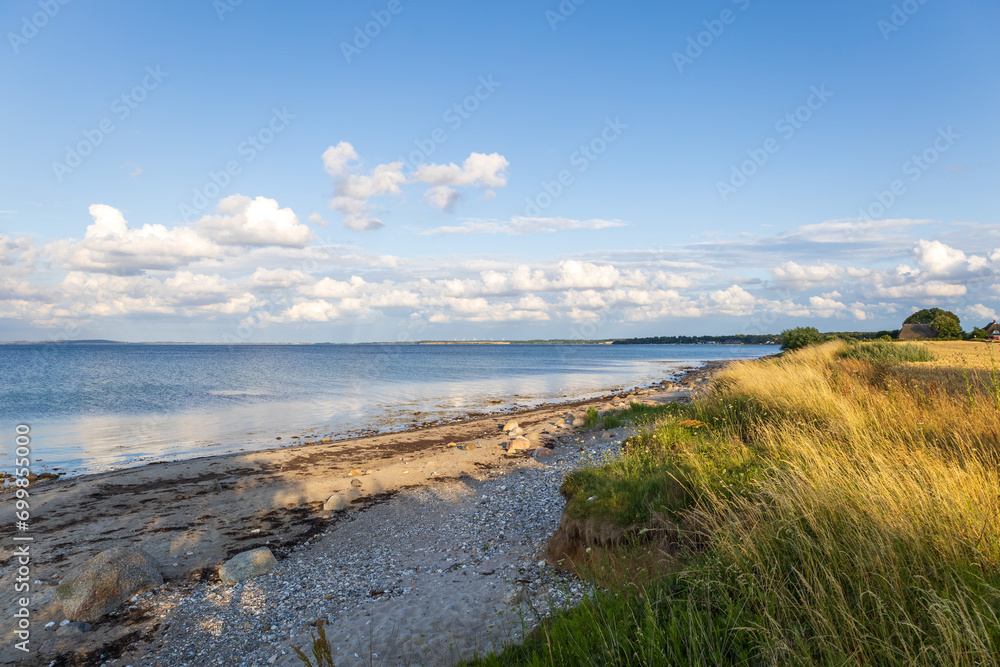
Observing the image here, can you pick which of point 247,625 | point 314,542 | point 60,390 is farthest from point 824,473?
point 60,390

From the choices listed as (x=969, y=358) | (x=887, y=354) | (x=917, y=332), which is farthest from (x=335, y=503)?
(x=917, y=332)

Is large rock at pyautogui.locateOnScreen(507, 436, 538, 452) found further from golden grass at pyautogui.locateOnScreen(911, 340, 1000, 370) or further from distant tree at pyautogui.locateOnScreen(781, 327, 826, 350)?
distant tree at pyautogui.locateOnScreen(781, 327, 826, 350)

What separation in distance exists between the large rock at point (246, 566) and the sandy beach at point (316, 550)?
0.20 meters

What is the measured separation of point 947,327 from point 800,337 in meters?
29.2

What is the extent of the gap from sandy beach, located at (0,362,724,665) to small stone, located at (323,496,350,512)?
229mm

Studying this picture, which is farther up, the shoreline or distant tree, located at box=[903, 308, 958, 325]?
distant tree, located at box=[903, 308, 958, 325]

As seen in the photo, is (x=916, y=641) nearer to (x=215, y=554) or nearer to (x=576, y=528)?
(x=576, y=528)

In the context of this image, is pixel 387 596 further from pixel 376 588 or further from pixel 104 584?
pixel 104 584

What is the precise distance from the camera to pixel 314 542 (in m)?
10.1

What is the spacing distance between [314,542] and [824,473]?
29.8 feet

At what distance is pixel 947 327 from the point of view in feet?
187

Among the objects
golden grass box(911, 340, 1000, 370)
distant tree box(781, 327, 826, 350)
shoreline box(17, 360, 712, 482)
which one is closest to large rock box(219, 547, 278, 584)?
shoreline box(17, 360, 712, 482)

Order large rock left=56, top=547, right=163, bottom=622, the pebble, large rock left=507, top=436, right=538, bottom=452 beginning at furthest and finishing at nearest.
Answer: large rock left=507, top=436, right=538, bottom=452
large rock left=56, top=547, right=163, bottom=622
the pebble

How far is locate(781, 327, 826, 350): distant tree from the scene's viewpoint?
41.6 metres
